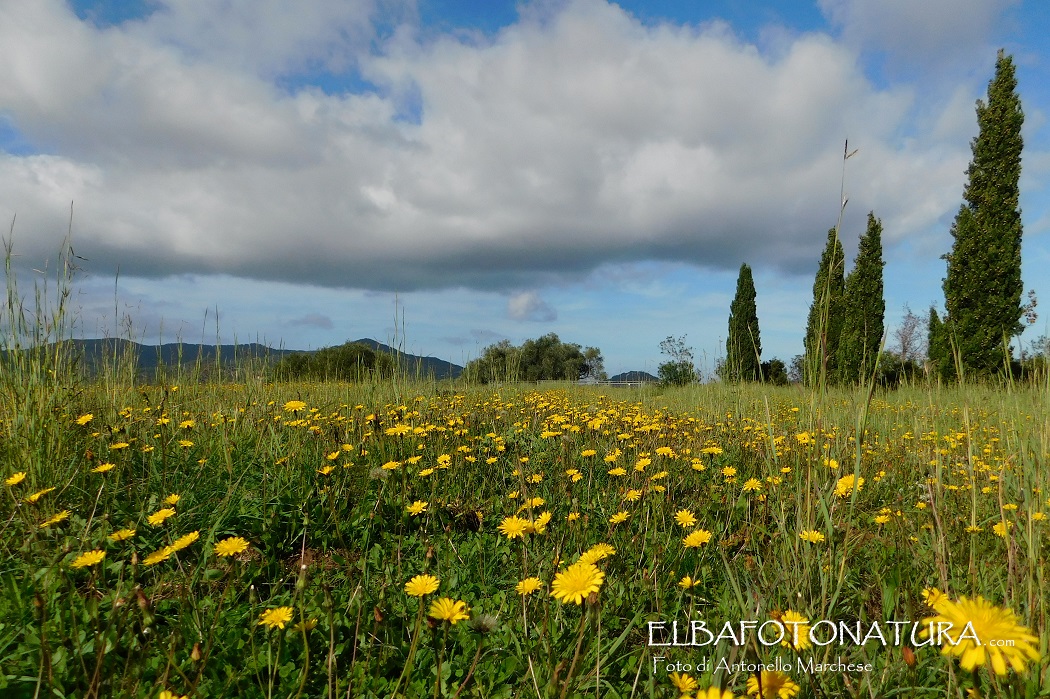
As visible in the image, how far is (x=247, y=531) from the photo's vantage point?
2.23 meters

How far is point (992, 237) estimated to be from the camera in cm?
1224

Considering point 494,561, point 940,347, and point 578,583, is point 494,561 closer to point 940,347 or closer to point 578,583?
point 578,583

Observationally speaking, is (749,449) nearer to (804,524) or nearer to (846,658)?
(804,524)

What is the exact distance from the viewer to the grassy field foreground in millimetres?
1219

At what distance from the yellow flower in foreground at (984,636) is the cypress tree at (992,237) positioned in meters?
14.6

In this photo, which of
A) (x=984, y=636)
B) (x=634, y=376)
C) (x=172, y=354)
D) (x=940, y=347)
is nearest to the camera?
(x=984, y=636)

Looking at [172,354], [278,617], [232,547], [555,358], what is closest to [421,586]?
[278,617]

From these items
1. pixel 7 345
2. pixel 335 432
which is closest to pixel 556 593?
pixel 335 432

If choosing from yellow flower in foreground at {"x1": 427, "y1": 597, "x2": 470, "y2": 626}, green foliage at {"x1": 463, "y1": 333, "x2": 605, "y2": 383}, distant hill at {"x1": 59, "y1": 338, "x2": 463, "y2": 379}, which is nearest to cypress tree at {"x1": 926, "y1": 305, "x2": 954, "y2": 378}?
distant hill at {"x1": 59, "y1": 338, "x2": 463, "y2": 379}

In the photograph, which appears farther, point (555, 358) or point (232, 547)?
point (555, 358)

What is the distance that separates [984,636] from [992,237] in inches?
630

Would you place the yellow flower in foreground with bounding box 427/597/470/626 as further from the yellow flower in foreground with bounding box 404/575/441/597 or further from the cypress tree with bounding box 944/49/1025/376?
the cypress tree with bounding box 944/49/1025/376

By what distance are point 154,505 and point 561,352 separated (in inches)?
1669

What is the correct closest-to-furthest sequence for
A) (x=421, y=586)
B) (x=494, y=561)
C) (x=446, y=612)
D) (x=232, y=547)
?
(x=446, y=612) → (x=421, y=586) → (x=232, y=547) → (x=494, y=561)
